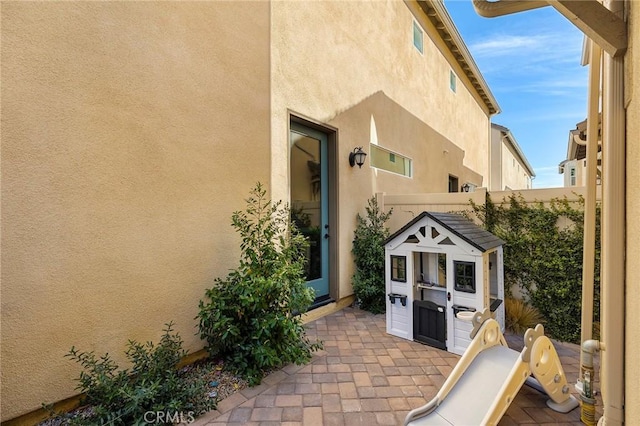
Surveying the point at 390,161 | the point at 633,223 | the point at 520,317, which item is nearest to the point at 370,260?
the point at 520,317

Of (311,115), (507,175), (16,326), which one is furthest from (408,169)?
(507,175)

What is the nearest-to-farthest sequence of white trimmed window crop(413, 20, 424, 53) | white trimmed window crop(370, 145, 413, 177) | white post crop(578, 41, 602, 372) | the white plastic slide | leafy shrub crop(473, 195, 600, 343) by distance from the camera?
the white plastic slide < white post crop(578, 41, 602, 372) < leafy shrub crop(473, 195, 600, 343) < white trimmed window crop(370, 145, 413, 177) < white trimmed window crop(413, 20, 424, 53)

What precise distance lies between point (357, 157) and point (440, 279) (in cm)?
239

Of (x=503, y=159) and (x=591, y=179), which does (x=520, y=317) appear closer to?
(x=591, y=179)

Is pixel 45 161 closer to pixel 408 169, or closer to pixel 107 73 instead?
pixel 107 73

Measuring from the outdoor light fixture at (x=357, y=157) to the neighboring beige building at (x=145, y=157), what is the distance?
15 cm

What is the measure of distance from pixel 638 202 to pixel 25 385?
3.68 m

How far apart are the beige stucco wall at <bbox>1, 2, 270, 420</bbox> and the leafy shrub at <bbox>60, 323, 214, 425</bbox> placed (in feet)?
0.45

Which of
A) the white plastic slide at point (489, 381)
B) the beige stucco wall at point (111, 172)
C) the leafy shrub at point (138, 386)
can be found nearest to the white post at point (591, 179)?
the white plastic slide at point (489, 381)

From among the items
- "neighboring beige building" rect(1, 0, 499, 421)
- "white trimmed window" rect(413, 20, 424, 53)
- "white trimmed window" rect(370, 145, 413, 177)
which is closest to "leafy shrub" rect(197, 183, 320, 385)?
"neighboring beige building" rect(1, 0, 499, 421)

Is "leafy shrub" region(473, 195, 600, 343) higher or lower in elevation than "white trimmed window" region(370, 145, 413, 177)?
lower

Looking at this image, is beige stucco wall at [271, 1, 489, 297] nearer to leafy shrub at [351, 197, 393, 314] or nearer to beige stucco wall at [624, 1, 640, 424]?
leafy shrub at [351, 197, 393, 314]

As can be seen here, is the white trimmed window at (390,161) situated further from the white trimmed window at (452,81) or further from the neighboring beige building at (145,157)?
the white trimmed window at (452,81)

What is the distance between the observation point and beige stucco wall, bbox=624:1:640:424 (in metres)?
1.28
